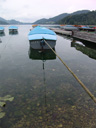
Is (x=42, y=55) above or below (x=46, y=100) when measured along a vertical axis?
above

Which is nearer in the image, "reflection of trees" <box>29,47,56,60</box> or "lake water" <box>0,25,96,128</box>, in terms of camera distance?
"lake water" <box>0,25,96,128</box>

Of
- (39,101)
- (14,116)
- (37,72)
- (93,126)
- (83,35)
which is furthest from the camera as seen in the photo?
(83,35)

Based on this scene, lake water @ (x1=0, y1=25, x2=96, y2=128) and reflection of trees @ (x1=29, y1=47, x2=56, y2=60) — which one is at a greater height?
reflection of trees @ (x1=29, y1=47, x2=56, y2=60)

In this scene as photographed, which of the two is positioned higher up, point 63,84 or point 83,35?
point 83,35

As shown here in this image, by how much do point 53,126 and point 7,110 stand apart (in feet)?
7.04

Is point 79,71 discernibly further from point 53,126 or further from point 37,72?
point 53,126

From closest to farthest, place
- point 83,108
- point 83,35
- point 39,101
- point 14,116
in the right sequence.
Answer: point 14,116, point 83,108, point 39,101, point 83,35

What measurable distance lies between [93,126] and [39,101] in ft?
8.33

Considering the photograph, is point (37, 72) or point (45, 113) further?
point (37, 72)

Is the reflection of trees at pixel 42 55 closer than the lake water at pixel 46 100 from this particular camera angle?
No

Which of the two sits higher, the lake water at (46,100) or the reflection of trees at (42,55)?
the reflection of trees at (42,55)

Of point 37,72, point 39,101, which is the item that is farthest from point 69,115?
point 37,72

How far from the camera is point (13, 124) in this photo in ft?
13.1

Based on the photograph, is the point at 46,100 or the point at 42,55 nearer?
the point at 46,100
